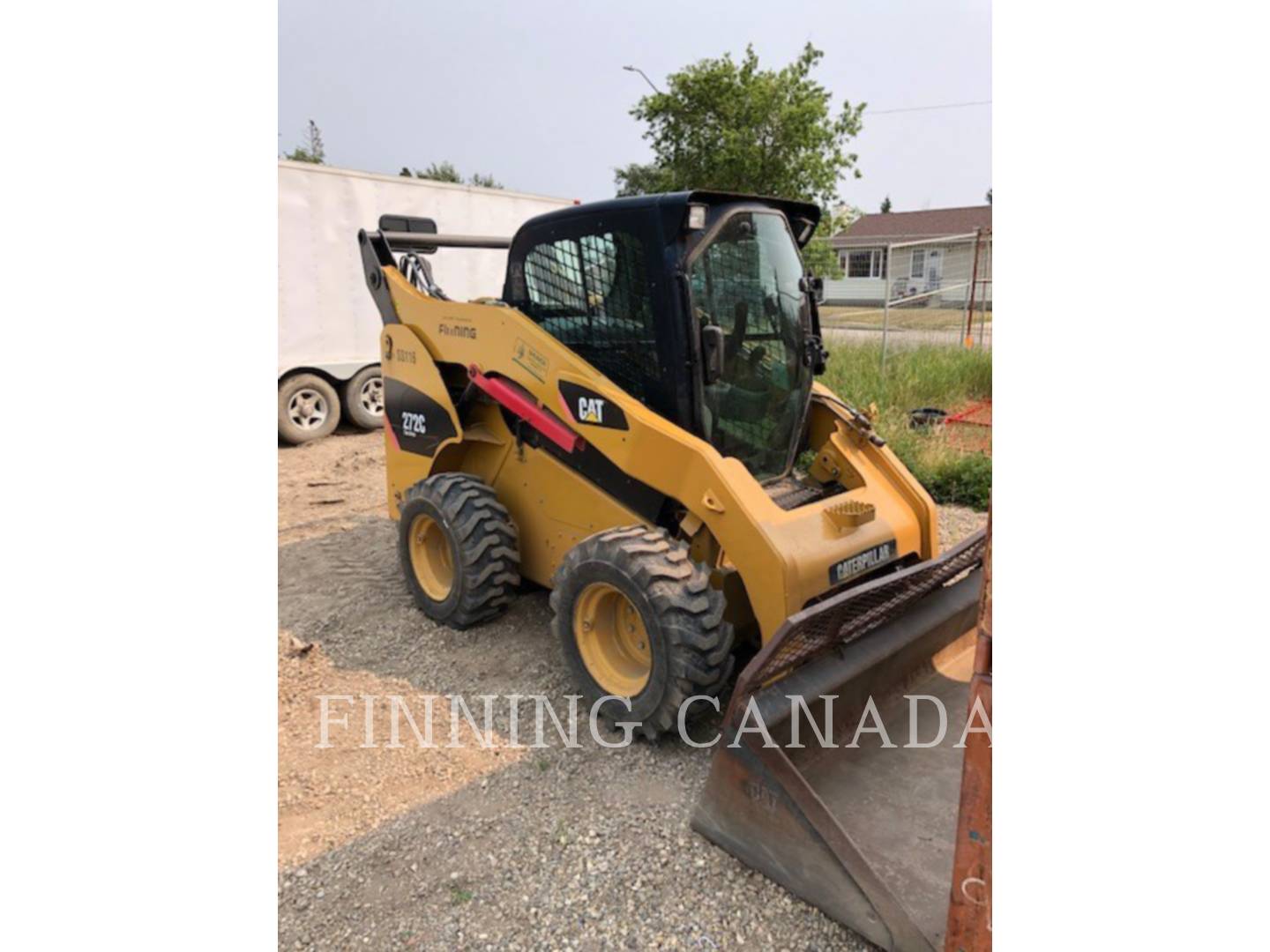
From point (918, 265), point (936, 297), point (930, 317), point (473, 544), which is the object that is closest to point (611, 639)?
point (473, 544)

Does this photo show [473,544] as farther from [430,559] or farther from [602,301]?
[602,301]

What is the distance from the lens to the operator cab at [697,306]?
3266 millimetres

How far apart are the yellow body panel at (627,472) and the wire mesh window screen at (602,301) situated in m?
0.13

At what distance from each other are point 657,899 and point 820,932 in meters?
0.48

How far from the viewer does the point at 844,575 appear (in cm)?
310

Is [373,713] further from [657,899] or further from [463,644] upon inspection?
[657,899]

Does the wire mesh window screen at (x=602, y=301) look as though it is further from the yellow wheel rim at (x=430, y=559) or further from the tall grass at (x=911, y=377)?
the tall grass at (x=911, y=377)

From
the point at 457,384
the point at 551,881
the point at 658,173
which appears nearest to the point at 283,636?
the point at 457,384

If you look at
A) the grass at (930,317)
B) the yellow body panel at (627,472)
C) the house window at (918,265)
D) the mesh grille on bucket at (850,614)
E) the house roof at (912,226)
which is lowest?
the mesh grille on bucket at (850,614)

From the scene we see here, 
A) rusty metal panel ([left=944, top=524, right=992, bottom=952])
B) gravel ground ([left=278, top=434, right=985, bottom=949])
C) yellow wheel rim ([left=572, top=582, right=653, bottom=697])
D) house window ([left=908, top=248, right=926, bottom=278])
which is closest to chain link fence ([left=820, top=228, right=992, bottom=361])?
house window ([left=908, top=248, right=926, bottom=278])

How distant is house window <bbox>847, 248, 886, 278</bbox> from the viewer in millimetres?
36312

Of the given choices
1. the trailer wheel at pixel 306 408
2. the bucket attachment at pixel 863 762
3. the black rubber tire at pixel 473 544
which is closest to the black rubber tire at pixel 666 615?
the bucket attachment at pixel 863 762

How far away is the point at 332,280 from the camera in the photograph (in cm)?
906

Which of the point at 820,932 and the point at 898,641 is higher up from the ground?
the point at 898,641
